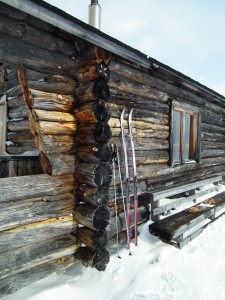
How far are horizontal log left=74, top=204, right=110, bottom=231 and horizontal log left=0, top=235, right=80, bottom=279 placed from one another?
0.41 meters

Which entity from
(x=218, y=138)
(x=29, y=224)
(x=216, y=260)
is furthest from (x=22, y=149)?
(x=218, y=138)

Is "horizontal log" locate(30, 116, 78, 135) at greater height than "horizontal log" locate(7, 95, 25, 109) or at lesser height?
lesser

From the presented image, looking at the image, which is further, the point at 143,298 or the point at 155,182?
the point at 155,182

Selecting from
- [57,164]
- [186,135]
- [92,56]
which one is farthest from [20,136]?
[186,135]

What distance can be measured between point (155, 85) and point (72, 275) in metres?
3.98

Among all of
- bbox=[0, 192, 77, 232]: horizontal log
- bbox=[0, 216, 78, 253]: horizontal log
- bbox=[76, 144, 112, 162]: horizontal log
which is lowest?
bbox=[0, 216, 78, 253]: horizontal log

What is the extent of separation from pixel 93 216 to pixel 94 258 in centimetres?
65

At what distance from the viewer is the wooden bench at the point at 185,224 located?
4.21 meters

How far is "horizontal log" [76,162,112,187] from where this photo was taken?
3.38 m

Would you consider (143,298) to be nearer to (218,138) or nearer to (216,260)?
(216,260)

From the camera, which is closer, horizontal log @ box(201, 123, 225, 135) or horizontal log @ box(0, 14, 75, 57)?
horizontal log @ box(0, 14, 75, 57)

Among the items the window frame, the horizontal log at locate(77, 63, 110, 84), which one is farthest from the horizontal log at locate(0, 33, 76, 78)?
the window frame

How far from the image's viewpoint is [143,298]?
9.68 ft

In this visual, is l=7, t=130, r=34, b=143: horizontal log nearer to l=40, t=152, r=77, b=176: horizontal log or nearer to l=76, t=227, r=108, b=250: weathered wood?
l=40, t=152, r=77, b=176: horizontal log
